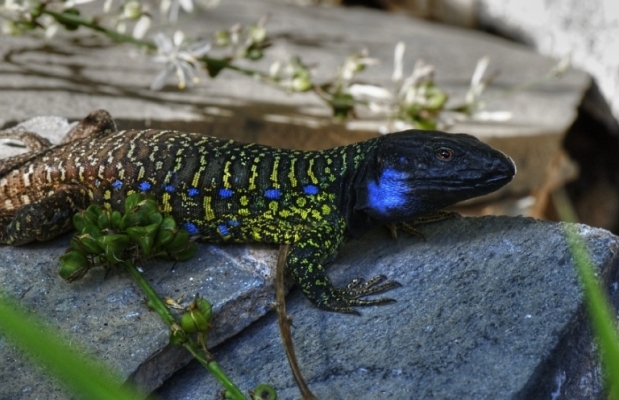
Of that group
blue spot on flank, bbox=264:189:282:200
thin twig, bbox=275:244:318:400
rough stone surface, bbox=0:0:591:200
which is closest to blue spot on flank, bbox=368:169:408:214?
blue spot on flank, bbox=264:189:282:200

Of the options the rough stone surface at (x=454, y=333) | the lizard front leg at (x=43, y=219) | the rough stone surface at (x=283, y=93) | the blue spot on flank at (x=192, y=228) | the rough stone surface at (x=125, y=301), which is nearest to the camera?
the rough stone surface at (x=454, y=333)

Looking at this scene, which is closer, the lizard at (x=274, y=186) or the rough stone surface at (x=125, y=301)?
the rough stone surface at (x=125, y=301)

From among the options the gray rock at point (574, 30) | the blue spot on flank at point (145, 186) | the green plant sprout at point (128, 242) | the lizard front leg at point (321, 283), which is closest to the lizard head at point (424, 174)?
the lizard front leg at point (321, 283)

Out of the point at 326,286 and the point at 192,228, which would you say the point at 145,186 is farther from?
the point at 326,286

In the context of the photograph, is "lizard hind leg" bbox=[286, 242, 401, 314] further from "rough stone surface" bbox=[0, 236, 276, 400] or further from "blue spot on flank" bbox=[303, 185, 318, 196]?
"blue spot on flank" bbox=[303, 185, 318, 196]

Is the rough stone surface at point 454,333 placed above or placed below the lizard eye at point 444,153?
below

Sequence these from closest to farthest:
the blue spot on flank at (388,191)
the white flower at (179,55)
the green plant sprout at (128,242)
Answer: the green plant sprout at (128,242) → the blue spot on flank at (388,191) → the white flower at (179,55)

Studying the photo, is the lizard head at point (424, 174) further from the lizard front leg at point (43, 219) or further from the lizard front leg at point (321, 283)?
the lizard front leg at point (43, 219)
